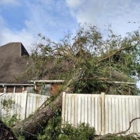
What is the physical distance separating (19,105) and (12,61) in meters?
10.3

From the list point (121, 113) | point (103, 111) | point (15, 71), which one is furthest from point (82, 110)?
point (15, 71)

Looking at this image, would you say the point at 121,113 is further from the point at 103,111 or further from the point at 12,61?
the point at 12,61

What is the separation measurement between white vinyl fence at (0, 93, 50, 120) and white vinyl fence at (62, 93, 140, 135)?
2.06 meters

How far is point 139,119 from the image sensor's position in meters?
8.07

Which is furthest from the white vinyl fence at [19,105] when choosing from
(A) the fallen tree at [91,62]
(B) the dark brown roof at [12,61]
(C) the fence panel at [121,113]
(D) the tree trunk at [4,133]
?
(B) the dark brown roof at [12,61]

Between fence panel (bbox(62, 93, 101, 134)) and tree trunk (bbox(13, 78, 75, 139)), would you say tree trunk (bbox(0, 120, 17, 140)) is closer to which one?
tree trunk (bbox(13, 78, 75, 139))

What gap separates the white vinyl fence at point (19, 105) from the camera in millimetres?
9922

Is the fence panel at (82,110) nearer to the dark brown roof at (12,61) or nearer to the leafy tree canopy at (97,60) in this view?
the leafy tree canopy at (97,60)

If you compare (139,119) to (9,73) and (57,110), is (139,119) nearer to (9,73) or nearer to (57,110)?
(57,110)

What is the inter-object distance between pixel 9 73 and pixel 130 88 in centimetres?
1045

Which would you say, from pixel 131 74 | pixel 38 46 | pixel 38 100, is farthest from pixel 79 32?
pixel 38 100

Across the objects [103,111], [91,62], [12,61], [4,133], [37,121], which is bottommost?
[37,121]

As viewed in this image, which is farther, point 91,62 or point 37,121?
point 91,62

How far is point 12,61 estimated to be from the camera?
19750 millimetres
